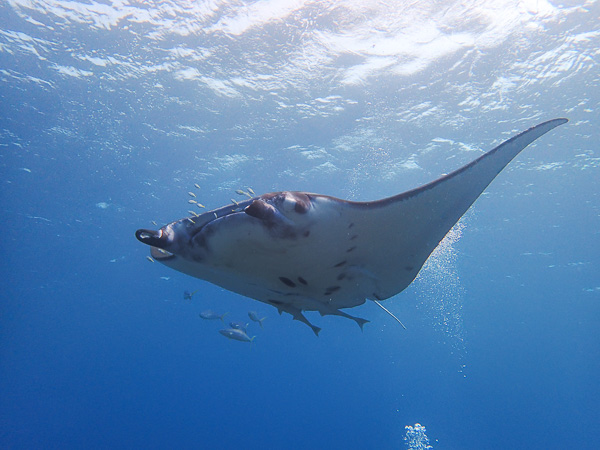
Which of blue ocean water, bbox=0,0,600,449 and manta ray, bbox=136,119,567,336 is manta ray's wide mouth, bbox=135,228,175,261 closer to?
manta ray, bbox=136,119,567,336

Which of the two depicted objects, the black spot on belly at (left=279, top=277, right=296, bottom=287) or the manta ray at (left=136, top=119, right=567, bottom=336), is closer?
the manta ray at (left=136, top=119, right=567, bottom=336)

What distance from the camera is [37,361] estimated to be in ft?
188

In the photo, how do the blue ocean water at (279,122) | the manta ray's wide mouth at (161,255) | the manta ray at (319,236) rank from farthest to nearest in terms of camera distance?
1. the blue ocean water at (279,122)
2. the manta ray's wide mouth at (161,255)
3. the manta ray at (319,236)

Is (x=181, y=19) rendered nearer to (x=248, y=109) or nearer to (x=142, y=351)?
(x=248, y=109)

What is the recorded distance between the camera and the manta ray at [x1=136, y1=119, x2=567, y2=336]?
2258 millimetres

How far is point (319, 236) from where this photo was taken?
2.46m

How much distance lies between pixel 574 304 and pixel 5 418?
3822 inches

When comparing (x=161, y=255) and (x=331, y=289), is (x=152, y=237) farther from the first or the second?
(x=331, y=289)

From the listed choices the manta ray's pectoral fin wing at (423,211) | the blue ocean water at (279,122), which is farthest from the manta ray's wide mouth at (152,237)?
the blue ocean water at (279,122)

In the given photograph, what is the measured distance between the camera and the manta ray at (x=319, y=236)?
2258mm

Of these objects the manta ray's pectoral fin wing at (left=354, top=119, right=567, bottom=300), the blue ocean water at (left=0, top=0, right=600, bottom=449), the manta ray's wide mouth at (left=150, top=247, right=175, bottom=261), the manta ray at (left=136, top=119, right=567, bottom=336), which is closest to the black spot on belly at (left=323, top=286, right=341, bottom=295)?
the manta ray at (left=136, top=119, right=567, bottom=336)

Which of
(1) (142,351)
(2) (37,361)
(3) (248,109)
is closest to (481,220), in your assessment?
(3) (248,109)

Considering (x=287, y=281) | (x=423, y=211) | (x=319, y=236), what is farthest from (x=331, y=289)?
(x=423, y=211)

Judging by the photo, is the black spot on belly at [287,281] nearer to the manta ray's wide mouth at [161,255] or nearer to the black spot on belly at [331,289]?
the black spot on belly at [331,289]
